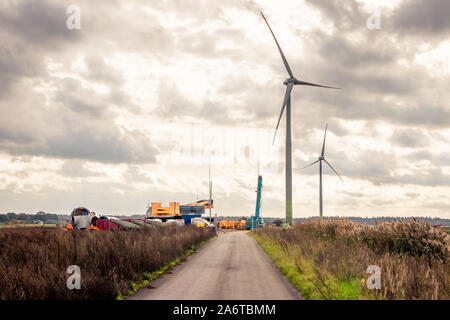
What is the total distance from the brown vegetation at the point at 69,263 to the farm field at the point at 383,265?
19.9 feet

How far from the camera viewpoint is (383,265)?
12.9 meters

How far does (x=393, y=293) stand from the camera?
34.9 feet

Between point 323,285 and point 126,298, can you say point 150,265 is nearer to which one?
point 126,298

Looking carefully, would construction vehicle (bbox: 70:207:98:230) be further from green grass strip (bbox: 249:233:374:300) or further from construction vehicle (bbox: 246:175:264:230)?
construction vehicle (bbox: 246:175:264:230)

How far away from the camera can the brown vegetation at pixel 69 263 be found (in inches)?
453

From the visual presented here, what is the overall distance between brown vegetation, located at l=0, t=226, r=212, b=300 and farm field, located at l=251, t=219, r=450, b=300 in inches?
239

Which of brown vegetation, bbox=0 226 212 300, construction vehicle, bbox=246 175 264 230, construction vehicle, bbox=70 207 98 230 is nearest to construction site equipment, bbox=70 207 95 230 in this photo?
construction vehicle, bbox=70 207 98 230

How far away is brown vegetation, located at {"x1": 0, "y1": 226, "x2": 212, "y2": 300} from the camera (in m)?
11.5

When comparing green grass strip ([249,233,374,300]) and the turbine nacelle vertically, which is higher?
the turbine nacelle

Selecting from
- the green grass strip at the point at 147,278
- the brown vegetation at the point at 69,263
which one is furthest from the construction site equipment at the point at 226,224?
the brown vegetation at the point at 69,263

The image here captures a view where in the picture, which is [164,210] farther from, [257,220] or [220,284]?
[220,284]
